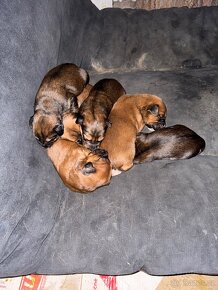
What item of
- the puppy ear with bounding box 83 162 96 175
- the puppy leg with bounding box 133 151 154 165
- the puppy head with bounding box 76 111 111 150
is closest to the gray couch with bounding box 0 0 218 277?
the puppy leg with bounding box 133 151 154 165

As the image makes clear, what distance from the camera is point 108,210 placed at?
6.72 feet

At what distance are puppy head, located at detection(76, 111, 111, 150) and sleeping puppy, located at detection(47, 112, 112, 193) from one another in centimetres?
6

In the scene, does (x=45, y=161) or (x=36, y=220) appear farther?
(x=45, y=161)

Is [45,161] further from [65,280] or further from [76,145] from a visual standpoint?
[65,280]

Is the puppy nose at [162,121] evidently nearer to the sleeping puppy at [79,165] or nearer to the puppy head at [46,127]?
the sleeping puppy at [79,165]

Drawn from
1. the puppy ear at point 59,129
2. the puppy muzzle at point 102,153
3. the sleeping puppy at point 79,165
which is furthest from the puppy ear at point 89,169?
the puppy ear at point 59,129

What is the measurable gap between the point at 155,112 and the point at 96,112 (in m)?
0.47

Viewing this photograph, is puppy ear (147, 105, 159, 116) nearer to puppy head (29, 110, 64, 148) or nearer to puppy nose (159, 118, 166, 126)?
puppy nose (159, 118, 166, 126)

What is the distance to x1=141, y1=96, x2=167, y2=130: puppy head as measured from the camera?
8.14 feet

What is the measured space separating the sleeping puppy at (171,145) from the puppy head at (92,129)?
0.30 meters

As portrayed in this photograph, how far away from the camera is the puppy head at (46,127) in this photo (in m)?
2.13

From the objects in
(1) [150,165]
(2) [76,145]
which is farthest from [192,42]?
(2) [76,145]

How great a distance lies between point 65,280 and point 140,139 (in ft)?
4.09

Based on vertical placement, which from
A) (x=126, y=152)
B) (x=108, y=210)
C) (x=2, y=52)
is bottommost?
(x=108, y=210)
